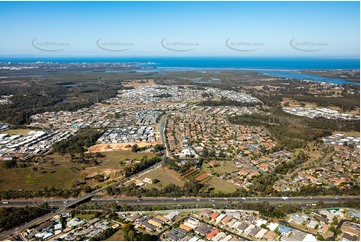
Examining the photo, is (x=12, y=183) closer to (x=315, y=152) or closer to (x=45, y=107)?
(x=315, y=152)

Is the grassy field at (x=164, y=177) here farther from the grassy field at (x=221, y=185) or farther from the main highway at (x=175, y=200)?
the grassy field at (x=221, y=185)

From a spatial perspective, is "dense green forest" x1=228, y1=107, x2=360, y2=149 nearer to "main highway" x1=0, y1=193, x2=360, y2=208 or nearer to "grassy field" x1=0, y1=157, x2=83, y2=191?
"main highway" x1=0, y1=193, x2=360, y2=208

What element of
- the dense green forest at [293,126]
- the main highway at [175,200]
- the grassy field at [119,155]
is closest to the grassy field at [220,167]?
the main highway at [175,200]

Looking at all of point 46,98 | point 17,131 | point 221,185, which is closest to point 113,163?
point 221,185

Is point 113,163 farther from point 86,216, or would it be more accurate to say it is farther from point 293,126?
point 293,126

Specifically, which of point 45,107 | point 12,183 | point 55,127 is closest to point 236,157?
point 12,183
